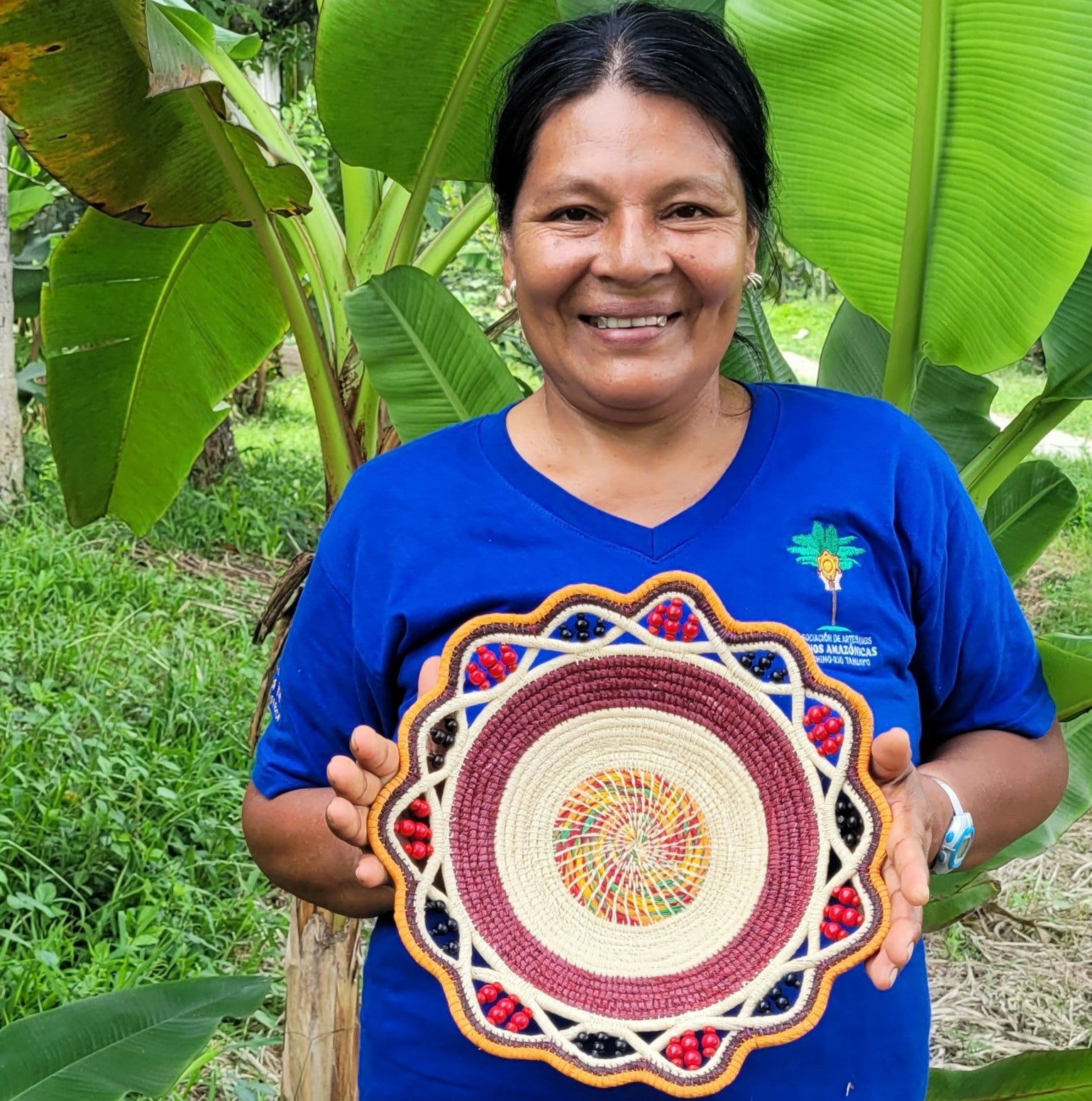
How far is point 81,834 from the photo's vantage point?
7.88 feet

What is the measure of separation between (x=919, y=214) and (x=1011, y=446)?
0.35 metres

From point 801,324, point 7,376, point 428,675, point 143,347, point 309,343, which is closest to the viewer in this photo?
point 428,675

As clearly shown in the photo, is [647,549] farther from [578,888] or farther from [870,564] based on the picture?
[578,888]

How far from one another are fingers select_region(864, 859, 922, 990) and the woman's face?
42cm

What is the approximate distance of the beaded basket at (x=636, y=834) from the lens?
3.01 ft

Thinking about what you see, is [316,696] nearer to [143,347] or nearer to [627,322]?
[627,322]

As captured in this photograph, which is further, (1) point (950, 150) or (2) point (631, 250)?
(1) point (950, 150)

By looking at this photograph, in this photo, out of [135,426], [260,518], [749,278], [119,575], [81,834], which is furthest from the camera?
[260,518]

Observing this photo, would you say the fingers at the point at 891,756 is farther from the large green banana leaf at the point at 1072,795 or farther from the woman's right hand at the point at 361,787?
the large green banana leaf at the point at 1072,795

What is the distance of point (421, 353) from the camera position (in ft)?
4.99

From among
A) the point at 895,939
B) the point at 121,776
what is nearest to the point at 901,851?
the point at 895,939

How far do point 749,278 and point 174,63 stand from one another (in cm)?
60

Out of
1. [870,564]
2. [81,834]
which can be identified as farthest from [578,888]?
[81,834]

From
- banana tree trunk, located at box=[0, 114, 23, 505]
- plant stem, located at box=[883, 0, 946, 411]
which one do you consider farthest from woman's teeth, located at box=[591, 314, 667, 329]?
banana tree trunk, located at box=[0, 114, 23, 505]
